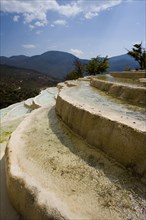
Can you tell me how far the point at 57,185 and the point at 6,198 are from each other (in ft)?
4.02

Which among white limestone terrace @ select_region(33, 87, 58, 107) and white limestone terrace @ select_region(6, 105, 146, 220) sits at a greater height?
white limestone terrace @ select_region(6, 105, 146, 220)

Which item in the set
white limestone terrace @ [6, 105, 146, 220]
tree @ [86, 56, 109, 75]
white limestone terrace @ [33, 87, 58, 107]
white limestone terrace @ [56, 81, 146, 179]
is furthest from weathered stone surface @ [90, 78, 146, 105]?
tree @ [86, 56, 109, 75]

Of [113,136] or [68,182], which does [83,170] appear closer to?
[68,182]

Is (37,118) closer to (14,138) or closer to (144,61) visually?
(14,138)

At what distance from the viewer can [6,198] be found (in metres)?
4.18

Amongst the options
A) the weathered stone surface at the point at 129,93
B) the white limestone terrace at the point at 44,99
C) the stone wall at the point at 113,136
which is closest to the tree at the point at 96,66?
the white limestone terrace at the point at 44,99

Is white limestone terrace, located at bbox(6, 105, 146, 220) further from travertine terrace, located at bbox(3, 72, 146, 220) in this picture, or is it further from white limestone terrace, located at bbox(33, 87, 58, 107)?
white limestone terrace, located at bbox(33, 87, 58, 107)

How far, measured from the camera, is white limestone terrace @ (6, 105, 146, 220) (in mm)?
3018

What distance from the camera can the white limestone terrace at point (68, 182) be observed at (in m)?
3.02

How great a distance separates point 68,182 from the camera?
144 inches

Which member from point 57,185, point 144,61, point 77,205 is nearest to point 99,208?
point 77,205

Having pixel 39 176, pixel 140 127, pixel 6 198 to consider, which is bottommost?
pixel 6 198

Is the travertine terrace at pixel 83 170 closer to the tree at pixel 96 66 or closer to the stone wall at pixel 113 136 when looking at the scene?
the stone wall at pixel 113 136

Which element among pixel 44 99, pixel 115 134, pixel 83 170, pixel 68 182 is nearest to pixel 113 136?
pixel 115 134
